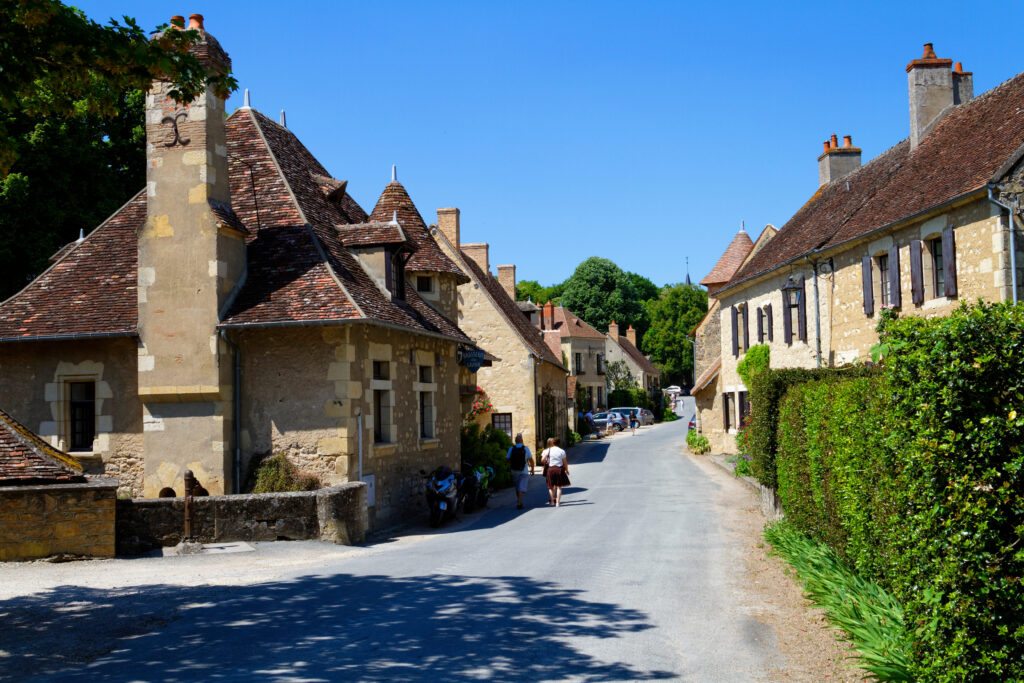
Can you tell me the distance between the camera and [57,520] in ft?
37.6

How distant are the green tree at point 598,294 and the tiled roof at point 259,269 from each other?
211ft

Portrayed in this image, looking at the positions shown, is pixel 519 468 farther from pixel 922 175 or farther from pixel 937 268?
pixel 922 175

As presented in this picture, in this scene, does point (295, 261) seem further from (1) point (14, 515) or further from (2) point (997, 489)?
(2) point (997, 489)

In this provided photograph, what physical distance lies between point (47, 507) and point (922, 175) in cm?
1918

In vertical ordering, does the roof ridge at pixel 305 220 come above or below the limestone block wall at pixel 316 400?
above

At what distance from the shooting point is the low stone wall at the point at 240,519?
12461 mm

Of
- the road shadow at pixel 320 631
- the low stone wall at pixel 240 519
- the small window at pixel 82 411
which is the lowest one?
the road shadow at pixel 320 631

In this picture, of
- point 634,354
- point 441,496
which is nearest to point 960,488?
point 441,496

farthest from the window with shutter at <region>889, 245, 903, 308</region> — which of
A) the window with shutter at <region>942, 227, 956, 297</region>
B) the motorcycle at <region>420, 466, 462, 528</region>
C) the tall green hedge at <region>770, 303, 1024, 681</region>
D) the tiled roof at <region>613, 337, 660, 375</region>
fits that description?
the tiled roof at <region>613, 337, 660, 375</region>

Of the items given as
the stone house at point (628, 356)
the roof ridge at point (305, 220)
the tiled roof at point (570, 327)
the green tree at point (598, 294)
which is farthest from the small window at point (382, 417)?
the green tree at point (598, 294)

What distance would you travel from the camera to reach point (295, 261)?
15.6m

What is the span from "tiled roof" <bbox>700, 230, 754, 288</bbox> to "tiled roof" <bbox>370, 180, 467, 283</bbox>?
19146 millimetres

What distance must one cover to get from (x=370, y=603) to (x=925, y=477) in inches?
227

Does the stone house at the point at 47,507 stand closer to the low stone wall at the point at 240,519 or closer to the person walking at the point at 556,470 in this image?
the low stone wall at the point at 240,519
